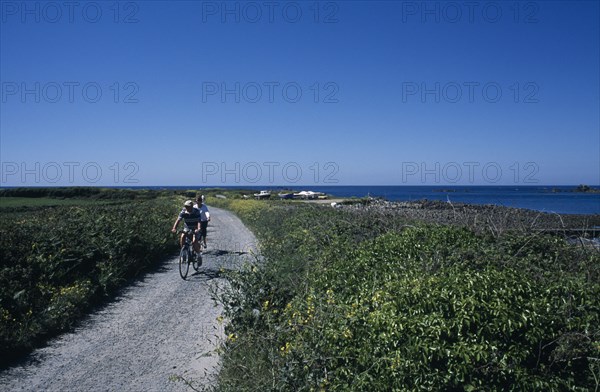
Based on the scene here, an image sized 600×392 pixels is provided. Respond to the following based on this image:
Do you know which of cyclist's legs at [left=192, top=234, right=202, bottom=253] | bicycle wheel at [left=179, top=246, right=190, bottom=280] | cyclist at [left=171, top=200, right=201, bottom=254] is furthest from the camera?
cyclist at [left=171, top=200, right=201, bottom=254]

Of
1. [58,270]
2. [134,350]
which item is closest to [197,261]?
[58,270]

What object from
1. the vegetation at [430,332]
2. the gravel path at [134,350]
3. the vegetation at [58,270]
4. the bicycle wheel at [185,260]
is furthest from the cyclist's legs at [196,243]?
the vegetation at [430,332]

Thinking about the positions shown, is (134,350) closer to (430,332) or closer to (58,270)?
(58,270)

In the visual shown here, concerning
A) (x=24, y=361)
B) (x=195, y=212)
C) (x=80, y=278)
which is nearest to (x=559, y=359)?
(x=24, y=361)

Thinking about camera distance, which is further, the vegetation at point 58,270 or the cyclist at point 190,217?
the cyclist at point 190,217

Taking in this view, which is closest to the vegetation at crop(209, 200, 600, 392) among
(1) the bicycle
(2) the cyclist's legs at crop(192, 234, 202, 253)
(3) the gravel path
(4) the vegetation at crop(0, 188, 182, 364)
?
(3) the gravel path

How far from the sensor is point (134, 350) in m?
6.70

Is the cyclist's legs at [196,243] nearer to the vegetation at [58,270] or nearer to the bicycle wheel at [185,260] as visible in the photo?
the bicycle wheel at [185,260]

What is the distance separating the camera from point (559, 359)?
3.75m

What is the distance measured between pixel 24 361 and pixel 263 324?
329 cm

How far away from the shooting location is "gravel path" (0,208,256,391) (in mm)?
5625

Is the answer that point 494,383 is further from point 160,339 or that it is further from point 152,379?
point 160,339

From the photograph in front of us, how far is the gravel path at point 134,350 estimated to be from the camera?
18.5 ft

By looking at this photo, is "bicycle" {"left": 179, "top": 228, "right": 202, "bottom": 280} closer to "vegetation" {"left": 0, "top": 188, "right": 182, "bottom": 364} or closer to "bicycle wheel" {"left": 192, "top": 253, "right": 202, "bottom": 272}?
"bicycle wheel" {"left": 192, "top": 253, "right": 202, "bottom": 272}
